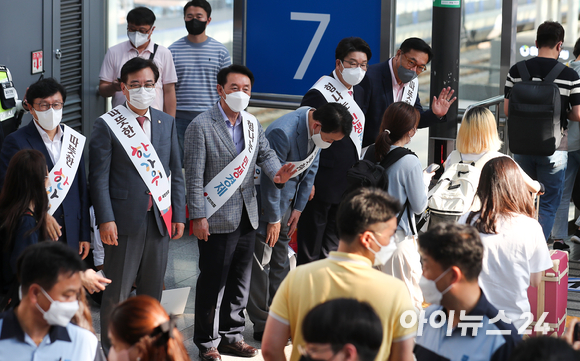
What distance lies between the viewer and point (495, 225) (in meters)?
3.42

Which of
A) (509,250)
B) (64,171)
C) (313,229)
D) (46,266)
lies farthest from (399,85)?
(46,266)

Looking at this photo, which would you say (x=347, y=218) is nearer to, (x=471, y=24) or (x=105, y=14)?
(x=471, y=24)

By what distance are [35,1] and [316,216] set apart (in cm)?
406

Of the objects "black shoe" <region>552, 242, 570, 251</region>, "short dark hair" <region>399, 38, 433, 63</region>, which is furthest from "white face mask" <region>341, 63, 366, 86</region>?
"black shoe" <region>552, 242, 570, 251</region>

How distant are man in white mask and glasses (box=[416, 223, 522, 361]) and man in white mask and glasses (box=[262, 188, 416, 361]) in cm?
9

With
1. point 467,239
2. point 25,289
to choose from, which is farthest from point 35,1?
point 467,239

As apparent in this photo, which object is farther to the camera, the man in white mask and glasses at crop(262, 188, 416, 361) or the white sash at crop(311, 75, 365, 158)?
the white sash at crop(311, 75, 365, 158)

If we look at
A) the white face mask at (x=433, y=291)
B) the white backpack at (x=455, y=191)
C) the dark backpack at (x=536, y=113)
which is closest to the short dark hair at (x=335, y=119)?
the white backpack at (x=455, y=191)

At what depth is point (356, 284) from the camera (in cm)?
262

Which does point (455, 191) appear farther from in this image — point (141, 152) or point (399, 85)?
point (141, 152)

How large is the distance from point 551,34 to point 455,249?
4277 millimetres

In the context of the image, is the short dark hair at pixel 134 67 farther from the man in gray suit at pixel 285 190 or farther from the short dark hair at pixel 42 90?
the man in gray suit at pixel 285 190

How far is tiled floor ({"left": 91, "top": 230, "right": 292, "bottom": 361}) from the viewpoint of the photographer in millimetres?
4943

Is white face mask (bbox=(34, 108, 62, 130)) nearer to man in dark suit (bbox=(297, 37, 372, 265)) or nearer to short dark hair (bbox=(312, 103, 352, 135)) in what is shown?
short dark hair (bbox=(312, 103, 352, 135))
